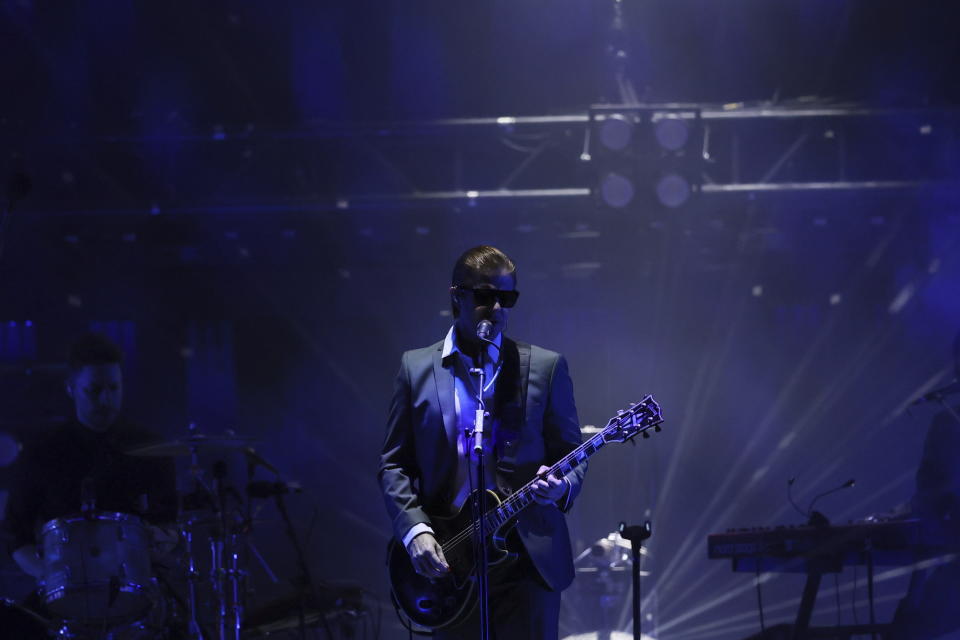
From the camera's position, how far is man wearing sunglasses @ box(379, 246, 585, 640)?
311 cm

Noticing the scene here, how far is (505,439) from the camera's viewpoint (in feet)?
10.5

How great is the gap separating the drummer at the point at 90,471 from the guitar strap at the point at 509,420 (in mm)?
3481

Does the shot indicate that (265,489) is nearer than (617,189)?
Yes

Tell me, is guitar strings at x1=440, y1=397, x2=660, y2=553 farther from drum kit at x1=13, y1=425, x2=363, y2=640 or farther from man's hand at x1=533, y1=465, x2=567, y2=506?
drum kit at x1=13, y1=425, x2=363, y2=640

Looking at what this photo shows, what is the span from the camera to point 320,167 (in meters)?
8.14

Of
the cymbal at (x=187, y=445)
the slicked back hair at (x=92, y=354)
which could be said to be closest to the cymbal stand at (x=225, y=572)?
the cymbal at (x=187, y=445)

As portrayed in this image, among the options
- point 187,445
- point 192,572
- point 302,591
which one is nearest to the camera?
point 187,445

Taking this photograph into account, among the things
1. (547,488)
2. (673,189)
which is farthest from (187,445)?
(673,189)

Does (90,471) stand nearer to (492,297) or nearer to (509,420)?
(509,420)

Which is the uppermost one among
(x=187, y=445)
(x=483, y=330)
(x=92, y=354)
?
(x=92, y=354)

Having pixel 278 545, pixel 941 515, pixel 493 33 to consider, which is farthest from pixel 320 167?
pixel 941 515

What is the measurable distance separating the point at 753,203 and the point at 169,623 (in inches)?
203

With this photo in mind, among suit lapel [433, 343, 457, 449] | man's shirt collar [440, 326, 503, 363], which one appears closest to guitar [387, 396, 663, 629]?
suit lapel [433, 343, 457, 449]

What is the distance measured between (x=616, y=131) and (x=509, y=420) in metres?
4.71
